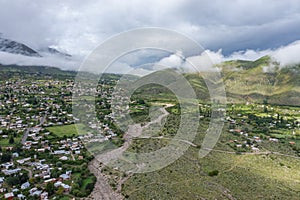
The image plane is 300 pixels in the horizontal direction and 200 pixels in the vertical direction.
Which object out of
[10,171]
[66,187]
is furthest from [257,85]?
[10,171]

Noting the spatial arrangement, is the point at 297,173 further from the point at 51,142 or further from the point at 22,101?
the point at 22,101

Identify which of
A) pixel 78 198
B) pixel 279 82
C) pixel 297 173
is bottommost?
pixel 78 198

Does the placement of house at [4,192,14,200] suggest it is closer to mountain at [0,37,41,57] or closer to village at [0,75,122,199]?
village at [0,75,122,199]

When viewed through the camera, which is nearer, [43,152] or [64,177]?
[64,177]

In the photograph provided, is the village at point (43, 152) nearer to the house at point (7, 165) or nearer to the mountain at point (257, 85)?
the house at point (7, 165)

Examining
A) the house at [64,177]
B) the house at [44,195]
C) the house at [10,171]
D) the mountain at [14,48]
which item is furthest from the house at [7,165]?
the mountain at [14,48]

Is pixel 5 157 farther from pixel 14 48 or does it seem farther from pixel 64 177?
pixel 14 48

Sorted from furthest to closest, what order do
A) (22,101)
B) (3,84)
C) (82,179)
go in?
(3,84) < (22,101) < (82,179)

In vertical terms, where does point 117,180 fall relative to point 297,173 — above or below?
below

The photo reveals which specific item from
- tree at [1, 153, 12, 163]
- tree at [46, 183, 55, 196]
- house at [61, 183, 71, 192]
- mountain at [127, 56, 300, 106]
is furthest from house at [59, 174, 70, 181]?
mountain at [127, 56, 300, 106]

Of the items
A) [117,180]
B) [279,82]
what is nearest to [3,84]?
[117,180]

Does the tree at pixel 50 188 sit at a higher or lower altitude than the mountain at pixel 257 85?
lower
